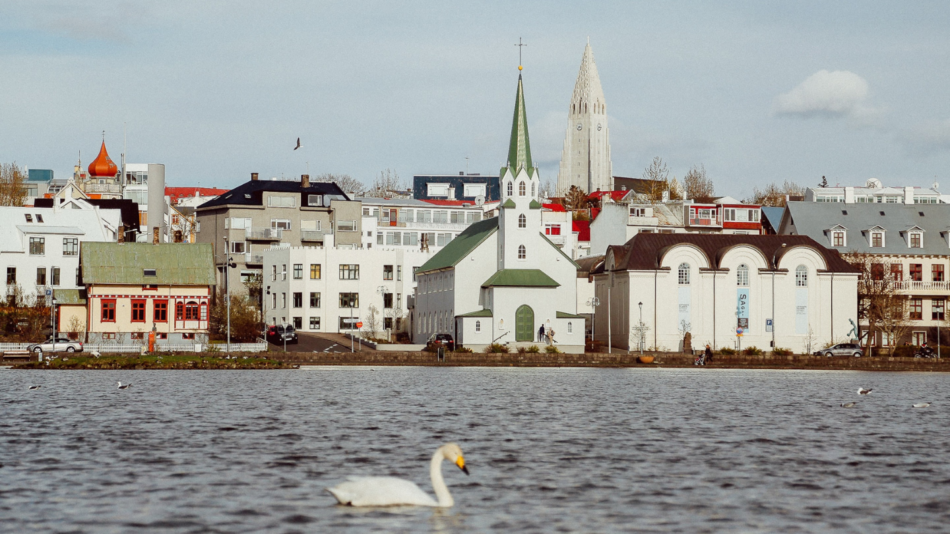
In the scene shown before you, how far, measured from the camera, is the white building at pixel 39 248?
10619 cm

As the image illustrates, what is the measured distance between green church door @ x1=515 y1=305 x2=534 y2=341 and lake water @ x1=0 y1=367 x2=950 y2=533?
145 feet

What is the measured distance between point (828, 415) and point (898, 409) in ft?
19.8

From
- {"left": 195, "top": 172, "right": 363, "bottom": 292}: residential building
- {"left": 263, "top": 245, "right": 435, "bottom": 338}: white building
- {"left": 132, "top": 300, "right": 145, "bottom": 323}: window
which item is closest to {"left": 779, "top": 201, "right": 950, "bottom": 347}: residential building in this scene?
{"left": 263, "top": 245, "right": 435, "bottom": 338}: white building

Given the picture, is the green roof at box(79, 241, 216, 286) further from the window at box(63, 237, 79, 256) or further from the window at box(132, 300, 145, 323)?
the window at box(63, 237, 79, 256)

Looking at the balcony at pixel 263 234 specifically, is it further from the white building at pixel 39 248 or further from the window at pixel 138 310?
the window at pixel 138 310

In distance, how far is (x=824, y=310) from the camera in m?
104

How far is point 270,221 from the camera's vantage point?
430 ft

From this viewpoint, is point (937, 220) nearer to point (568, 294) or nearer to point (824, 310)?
point (824, 310)

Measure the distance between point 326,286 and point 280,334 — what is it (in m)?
18.1

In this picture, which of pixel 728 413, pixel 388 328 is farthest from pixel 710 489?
pixel 388 328

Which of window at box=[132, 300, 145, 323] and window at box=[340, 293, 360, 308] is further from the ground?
window at box=[340, 293, 360, 308]

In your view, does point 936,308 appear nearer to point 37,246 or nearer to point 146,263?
point 146,263

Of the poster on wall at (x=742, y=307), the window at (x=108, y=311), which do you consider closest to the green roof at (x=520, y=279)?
the poster on wall at (x=742, y=307)

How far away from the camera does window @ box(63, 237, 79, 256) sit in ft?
358
